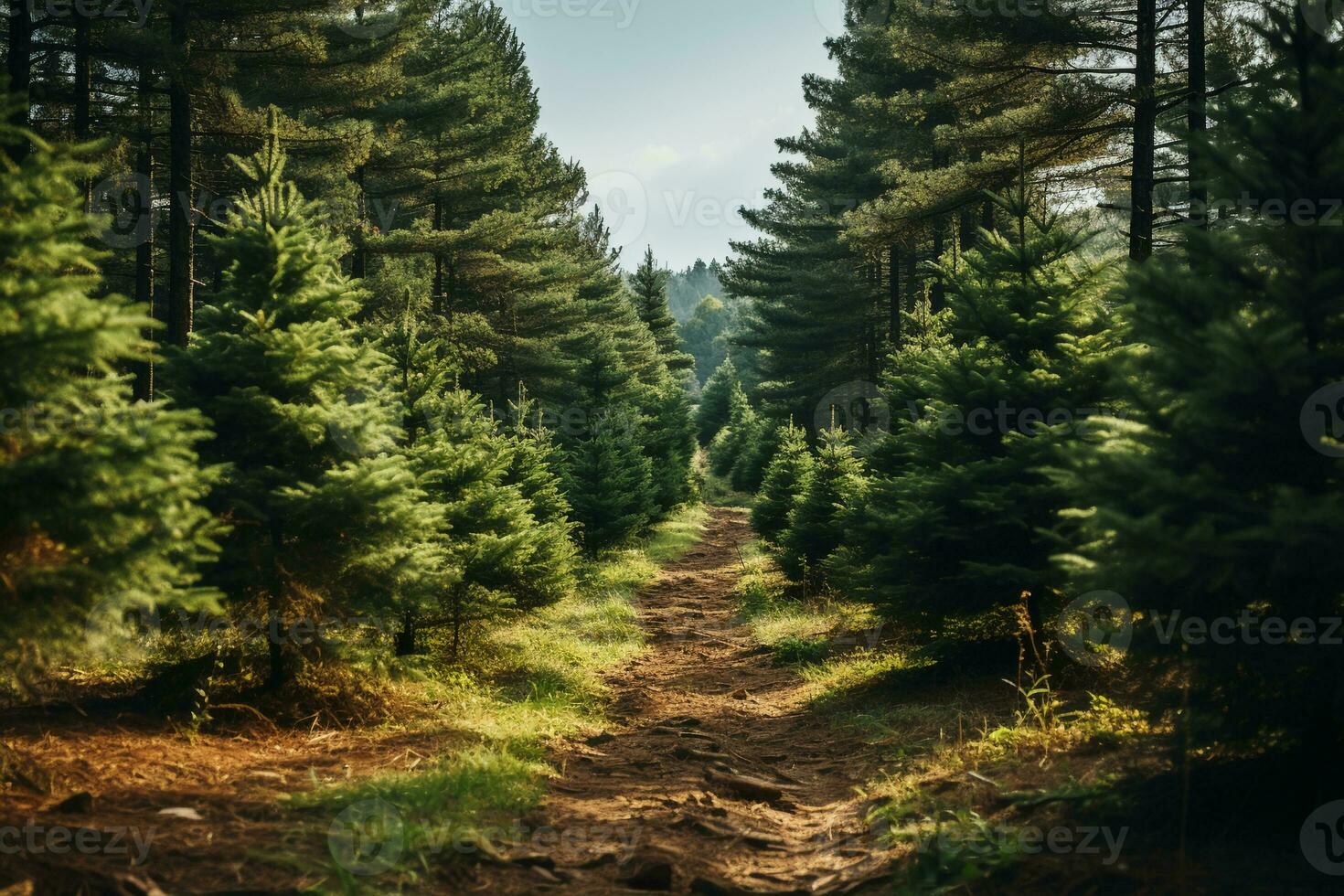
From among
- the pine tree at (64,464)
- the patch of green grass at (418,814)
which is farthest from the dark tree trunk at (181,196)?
the patch of green grass at (418,814)

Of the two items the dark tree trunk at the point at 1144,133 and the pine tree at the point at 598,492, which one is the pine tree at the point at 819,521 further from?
the dark tree trunk at the point at 1144,133

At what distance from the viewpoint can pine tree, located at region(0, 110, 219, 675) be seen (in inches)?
161

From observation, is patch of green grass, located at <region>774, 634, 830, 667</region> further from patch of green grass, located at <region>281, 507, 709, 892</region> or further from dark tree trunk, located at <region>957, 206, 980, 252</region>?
dark tree trunk, located at <region>957, 206, 980, 252</region>

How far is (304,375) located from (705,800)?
482 cm

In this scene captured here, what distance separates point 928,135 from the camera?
58.0 feet

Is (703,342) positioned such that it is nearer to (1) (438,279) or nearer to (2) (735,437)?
(2) (735,437)

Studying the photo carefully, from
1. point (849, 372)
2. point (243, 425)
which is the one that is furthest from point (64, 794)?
point (849, 372)

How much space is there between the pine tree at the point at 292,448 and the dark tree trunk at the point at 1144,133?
9040mm

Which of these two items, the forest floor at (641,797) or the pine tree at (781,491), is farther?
the pine tree at (781,491)

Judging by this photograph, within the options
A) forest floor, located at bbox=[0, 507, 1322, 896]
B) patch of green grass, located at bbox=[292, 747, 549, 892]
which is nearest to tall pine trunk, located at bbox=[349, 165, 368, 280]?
forest floor, located at bbox=[0, 507, 1322, 896]

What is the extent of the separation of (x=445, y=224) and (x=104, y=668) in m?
18.1

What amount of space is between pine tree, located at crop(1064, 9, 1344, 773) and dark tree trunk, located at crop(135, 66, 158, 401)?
32.8 ft

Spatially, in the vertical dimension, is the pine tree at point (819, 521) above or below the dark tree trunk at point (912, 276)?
below

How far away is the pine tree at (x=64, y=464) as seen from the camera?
4.08 metres
